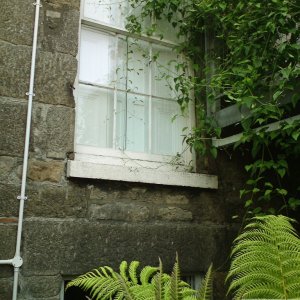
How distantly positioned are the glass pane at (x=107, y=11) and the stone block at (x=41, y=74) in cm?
55

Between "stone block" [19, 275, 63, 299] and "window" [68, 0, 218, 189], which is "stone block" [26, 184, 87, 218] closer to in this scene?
"window" [68, 0, 218, 189]

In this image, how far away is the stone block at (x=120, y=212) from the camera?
303cm

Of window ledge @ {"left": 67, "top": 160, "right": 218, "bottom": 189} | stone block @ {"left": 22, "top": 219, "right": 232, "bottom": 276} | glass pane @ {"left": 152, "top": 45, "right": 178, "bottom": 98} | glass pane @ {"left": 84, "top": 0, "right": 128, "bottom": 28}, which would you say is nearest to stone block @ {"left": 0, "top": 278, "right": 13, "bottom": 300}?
stone block @ {"left": 22, "top": 219, "right": 232, "bottom": 276}

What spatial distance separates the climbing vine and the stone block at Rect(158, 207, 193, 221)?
0.52m

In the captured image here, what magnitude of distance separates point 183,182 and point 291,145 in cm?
93

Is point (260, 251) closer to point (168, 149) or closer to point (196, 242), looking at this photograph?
point (196, 242)

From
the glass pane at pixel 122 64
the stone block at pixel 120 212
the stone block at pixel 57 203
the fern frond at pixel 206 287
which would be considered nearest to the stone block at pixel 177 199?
the stone block at pixel 120 212

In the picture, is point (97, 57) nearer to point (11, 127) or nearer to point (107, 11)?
point (107, 11)

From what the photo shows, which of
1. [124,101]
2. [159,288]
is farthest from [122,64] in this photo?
[159,288]

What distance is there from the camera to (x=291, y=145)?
3283 mm

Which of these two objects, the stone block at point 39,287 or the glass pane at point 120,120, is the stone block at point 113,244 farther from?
the glass pane at point 120,120

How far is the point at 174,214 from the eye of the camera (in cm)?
335

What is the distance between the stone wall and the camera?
2750 mm

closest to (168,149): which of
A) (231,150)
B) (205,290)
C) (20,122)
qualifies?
(231,150)
